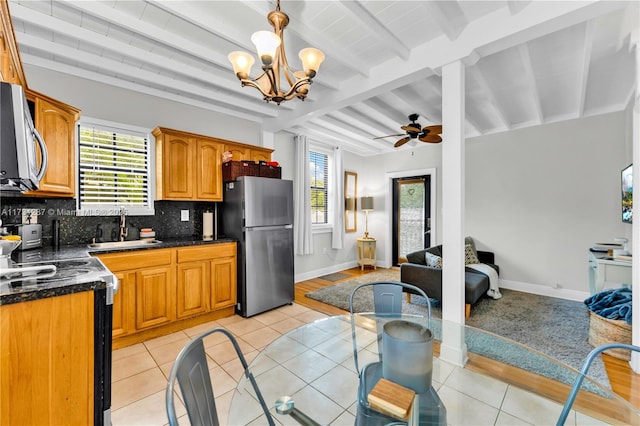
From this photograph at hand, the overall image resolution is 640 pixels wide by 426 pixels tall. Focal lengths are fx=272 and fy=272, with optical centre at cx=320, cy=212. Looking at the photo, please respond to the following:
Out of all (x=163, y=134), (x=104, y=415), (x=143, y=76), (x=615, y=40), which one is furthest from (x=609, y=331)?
(x=143, y=76)

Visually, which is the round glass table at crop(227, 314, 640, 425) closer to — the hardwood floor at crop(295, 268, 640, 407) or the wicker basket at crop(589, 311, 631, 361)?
the hardwood floor at crop(295, 268, 640, 407)

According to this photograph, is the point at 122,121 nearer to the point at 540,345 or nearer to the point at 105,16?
the point at 105,16

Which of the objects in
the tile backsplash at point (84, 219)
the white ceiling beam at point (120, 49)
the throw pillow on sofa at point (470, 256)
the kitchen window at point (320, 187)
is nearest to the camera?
the white ceiling beam at point (120, 49)

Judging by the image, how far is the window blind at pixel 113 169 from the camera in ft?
9.27

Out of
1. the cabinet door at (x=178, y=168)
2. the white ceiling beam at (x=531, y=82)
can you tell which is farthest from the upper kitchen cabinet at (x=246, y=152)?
the white ceiling beam at (x=531, y=82)

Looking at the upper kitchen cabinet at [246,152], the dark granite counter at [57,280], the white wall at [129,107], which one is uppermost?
the white wall at [129,107]

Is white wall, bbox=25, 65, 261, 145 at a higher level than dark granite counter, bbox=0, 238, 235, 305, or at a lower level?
higher

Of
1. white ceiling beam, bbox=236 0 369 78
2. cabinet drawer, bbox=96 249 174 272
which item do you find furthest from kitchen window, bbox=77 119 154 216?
white ceiling beam, bbox=236 0 369 78

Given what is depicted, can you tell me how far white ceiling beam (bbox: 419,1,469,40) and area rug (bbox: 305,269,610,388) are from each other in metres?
2.27

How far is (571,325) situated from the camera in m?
3.03

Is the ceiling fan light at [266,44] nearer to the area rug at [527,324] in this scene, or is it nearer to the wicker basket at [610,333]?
the area rug at [527,324]

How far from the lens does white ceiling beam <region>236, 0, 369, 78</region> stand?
76.7 inches

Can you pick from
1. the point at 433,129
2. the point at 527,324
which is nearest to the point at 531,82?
the point at 433,129

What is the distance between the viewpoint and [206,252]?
3061 millimetres
